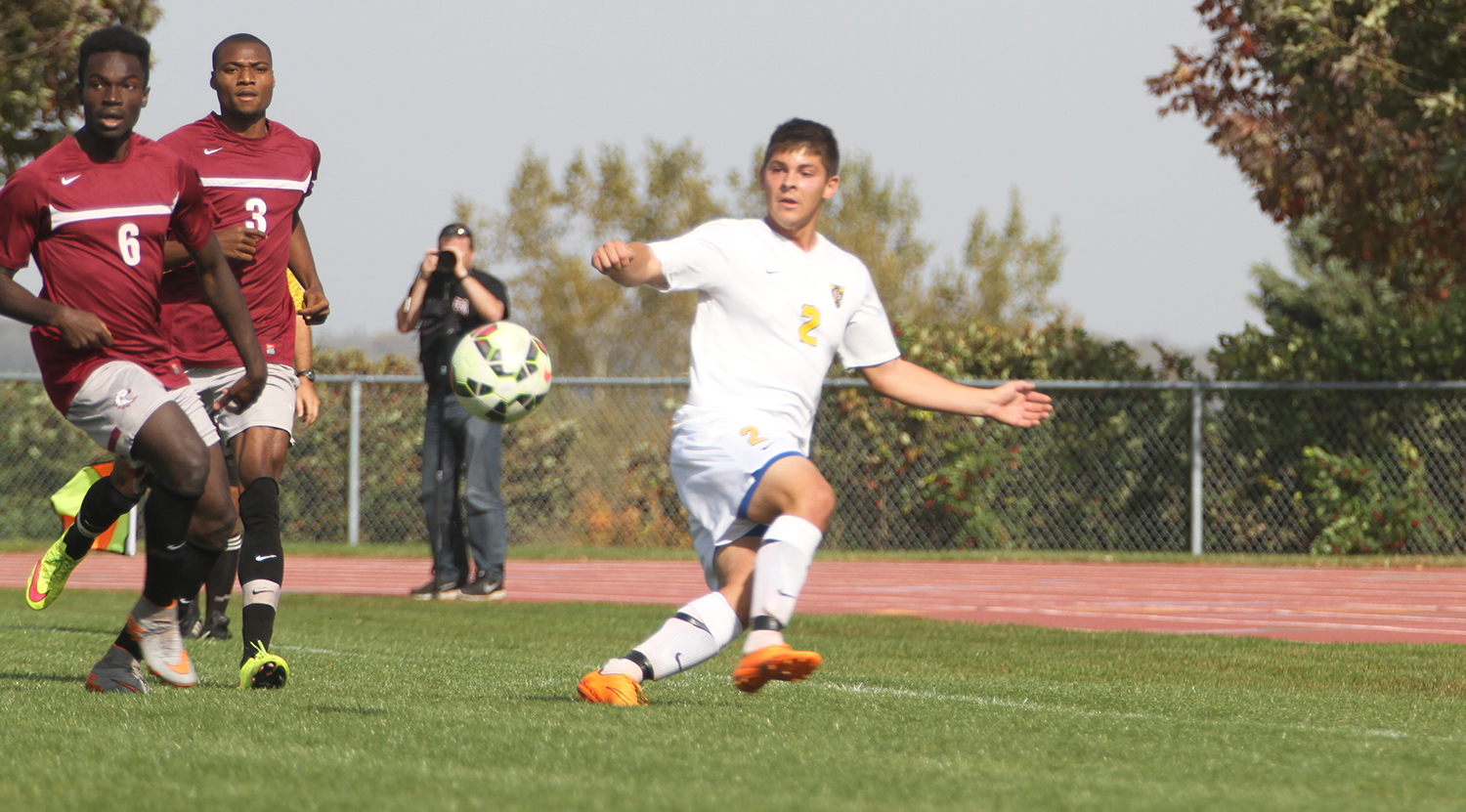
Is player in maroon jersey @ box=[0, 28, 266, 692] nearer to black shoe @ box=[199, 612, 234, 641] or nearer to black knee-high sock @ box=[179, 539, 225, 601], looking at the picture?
black knee-high sock @ box=[179, 539, 225, 601]

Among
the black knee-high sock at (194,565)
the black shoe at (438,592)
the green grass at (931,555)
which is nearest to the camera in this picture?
the black knee-high sock at (194,565)

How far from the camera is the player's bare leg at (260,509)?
5.29 meters

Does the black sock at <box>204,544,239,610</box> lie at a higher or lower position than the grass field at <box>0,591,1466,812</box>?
lower

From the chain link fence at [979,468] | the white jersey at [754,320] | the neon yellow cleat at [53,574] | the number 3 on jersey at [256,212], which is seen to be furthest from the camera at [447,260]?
the chain link fence at [979,468]

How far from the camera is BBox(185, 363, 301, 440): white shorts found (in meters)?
5.35

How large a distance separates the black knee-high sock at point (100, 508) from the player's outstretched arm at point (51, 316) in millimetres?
617

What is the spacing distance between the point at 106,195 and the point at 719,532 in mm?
2054

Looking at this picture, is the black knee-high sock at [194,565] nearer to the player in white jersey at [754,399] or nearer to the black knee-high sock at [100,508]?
the black knee-high sock at [100,508]

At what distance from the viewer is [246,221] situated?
546 centimetres

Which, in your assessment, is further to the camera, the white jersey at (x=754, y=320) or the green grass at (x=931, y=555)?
the green grass at (x=931, y=555)

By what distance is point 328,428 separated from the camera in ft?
54.6

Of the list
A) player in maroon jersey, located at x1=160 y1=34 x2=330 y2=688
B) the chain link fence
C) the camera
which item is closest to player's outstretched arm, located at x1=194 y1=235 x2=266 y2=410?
player in maroon jersey, located at x1=160 y1=34 x2=330 y2=688

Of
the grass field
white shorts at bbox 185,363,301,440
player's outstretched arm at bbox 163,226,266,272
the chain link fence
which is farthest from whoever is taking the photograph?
the chain link fence

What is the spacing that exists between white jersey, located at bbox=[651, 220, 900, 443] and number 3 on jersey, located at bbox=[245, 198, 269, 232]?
1.81 metres
